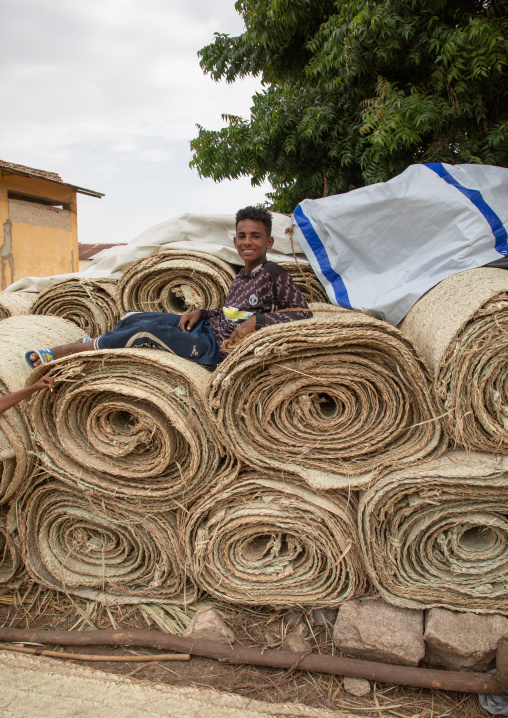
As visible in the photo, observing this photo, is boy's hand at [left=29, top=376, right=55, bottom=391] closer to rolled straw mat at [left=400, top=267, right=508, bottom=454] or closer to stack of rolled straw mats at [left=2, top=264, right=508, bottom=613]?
stack of rolled straw mats at [left=2, top=264, right=508, bottom=613]

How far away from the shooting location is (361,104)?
10.9ft

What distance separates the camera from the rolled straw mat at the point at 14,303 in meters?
3.11

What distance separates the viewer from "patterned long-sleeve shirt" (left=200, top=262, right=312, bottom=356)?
90.3 inches

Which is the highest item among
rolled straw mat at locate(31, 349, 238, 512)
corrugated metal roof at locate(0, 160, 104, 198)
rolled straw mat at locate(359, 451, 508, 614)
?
corrugated metal roof at locate(0, 160, 104, 198)

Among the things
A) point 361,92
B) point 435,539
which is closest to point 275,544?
point 435,539

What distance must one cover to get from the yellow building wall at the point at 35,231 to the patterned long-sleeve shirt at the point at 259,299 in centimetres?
1096

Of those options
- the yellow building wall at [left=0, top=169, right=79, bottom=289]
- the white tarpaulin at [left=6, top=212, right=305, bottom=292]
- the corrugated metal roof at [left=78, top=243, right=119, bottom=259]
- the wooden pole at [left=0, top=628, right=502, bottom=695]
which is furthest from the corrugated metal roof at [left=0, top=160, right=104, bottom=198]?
the wooden pole at [left=0, top=628, right=502, bottom=695]

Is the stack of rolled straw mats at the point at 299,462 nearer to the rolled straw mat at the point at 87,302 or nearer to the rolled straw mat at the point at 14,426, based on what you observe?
the rolled straw mat at the point at 14,426

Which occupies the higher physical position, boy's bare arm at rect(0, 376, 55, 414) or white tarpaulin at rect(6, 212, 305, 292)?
white tarpaulin at rect(6, 212, 305, 292)

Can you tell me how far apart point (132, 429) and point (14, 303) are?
1.77 meters

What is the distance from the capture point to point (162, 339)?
2.20m

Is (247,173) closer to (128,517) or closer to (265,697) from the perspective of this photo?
(128,517)

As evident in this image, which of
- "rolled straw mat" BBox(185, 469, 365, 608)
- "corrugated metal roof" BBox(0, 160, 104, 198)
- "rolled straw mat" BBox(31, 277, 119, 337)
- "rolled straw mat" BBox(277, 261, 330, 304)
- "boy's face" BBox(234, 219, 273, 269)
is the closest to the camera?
"rolled straw mat" BBox(185, 469, 365, 608)

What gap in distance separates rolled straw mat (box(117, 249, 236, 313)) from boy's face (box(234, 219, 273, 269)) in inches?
8.8
